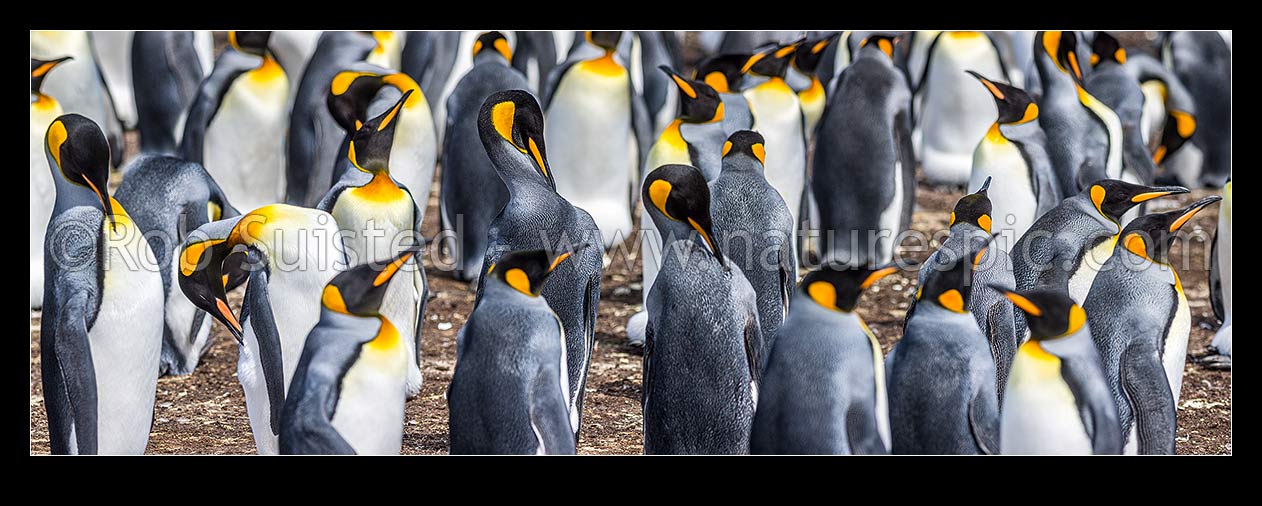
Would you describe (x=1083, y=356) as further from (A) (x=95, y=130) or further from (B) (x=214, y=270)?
(A) (x=95, y=130)

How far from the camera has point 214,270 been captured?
355 centimetres

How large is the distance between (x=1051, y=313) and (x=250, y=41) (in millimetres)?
3541

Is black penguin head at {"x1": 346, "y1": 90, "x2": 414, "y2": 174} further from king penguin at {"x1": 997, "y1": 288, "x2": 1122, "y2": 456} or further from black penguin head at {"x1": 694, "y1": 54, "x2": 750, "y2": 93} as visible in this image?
king penguin at {"x1": 997, "y1": 288, "x2": 1122, "y2": 456}

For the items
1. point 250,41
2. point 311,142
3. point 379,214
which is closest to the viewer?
point 379,214

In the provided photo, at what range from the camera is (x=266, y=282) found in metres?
3.51

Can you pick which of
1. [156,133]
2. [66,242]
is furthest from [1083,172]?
[156,133]

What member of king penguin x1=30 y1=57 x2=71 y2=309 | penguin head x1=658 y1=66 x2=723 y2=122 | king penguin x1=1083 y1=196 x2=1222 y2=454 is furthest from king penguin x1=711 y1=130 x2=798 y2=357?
king penguin x1=30 y1=57 x2=71 y2=309

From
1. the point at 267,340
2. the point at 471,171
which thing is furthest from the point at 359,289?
the point at 471,171

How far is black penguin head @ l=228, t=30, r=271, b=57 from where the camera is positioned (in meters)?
5.52

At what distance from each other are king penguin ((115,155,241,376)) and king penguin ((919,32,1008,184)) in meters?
3.61

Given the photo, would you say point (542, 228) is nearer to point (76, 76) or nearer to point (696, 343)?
point (696, 343)

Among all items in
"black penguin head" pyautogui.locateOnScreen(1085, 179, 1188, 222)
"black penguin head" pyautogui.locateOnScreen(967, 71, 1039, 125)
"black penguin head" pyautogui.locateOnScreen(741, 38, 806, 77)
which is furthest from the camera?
"black penguin head" pyautogui.locateOnScreen(741, 38, 806, 77)

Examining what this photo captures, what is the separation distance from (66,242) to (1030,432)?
216 centimetres

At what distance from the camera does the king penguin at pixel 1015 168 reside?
461cm
